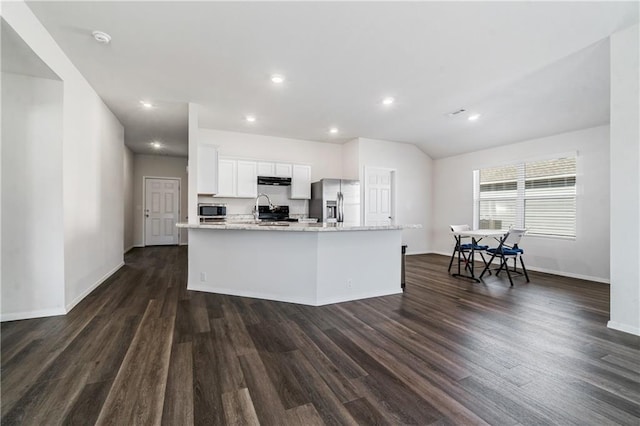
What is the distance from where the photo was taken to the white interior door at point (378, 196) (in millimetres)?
6612

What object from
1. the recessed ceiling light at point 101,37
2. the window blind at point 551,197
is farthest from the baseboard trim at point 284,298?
the window blind at point 551,197

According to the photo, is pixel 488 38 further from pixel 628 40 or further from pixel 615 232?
pixel 615 232

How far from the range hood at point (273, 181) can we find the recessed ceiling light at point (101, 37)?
350 centimetres

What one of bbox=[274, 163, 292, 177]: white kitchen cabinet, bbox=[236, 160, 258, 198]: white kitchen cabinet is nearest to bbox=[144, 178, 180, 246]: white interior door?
bbox=[236, 160, 258, 198]: white kitchen cabinet

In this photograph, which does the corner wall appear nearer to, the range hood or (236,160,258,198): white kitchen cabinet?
(236,160,258,198): white kitchen cabinet

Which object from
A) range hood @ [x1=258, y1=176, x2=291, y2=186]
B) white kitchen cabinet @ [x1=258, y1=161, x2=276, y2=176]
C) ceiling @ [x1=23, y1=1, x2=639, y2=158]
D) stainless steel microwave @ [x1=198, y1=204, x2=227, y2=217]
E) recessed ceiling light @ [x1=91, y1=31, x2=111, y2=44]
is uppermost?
ceiling @ [x1=23, y1=1, x2=639, y2=158]

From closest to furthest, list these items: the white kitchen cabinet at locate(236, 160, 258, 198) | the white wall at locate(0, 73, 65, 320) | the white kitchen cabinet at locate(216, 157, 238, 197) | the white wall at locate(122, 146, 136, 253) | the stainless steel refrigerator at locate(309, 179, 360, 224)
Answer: the white wall at locate(0, 73, 65, 320) < the white kitchen cabinet at locate(216, 157, 238, 197) < the white kitchen cabinet at locate(236, 160, 258, 198) < the stainless steel refrigerator at locate(309, 179, 360, 224) < the white wall at locate(122, 146, 136, 253)

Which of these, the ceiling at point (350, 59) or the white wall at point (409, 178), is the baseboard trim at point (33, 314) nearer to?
the ceiling at point (350, 59)

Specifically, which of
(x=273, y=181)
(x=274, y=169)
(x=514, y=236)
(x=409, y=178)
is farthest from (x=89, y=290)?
(x=409, y=178)

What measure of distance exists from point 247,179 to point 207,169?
1.39m

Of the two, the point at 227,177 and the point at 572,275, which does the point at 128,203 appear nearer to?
the point at 227,177

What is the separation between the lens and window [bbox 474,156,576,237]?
5.12 m

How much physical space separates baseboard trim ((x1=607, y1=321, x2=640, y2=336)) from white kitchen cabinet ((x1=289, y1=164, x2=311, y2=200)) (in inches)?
200

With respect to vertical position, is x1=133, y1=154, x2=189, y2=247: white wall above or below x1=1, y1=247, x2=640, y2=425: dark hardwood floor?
above
